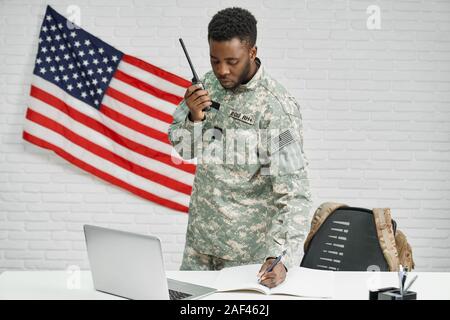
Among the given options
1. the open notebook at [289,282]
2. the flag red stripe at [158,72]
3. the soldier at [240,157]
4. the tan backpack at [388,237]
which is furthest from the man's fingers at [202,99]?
the flag red stripe at [158,72]

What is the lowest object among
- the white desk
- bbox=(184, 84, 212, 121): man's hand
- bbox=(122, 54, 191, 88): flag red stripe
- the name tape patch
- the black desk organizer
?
the white desk

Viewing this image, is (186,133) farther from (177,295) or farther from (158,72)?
(158,72)

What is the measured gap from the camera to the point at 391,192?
11.4 feet

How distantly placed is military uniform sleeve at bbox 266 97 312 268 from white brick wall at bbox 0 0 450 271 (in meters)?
1.68

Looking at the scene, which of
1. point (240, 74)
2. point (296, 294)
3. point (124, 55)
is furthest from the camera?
point (124, 55)

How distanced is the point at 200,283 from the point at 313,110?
198cm

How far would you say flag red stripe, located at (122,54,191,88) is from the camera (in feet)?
11.1

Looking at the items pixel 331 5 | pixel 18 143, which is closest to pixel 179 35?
pixel 331 5

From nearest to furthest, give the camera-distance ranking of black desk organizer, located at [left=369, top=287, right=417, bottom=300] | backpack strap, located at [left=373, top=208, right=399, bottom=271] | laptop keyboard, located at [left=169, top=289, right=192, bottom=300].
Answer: black desk organizer, located at [left=369, top=287, right=417, bottom=300], laptop keyboard, located at [left=169, top=289, right=192, bottom=300], backpack strap, located at [left=373, top=208, right=399, bottom=271]

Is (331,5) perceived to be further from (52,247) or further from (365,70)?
(52,247)

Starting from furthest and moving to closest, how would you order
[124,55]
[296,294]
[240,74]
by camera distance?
1. [124,55]
2. [240,74]
3. [296,294]

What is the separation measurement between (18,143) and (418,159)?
226 centimetres

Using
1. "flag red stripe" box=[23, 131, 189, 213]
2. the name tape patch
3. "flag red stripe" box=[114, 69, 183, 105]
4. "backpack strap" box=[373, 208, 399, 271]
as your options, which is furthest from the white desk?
"flag red stripe" box=[114, 69, 183, 105]

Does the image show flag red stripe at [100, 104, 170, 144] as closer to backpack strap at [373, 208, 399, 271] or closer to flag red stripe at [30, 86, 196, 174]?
flag red stripe at [30, 86, 196, 174]
